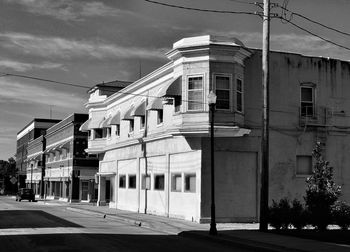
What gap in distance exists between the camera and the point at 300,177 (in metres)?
27.7

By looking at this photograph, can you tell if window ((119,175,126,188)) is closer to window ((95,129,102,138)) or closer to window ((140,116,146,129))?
window ((140,116,146,129))

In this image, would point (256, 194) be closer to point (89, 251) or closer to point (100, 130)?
point (89, 251)

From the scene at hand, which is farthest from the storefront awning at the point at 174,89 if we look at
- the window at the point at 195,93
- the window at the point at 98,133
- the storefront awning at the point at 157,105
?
the window at the point at 98,133

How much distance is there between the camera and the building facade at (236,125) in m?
25.7

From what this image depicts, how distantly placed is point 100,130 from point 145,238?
2757 centimetres

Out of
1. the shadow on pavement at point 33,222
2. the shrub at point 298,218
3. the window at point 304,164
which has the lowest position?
the shadow on pavement at point 33,222

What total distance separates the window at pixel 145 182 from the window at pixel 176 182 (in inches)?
152

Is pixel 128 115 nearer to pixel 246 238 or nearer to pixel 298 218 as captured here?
pixel 298 218

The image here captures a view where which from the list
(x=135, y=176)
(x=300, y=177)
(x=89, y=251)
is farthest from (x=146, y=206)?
(x=89, y=251)

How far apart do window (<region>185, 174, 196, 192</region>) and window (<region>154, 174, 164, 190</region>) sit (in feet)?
12.5

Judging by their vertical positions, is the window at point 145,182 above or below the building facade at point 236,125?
below

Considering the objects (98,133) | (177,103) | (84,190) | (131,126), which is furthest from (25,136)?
(177,103)

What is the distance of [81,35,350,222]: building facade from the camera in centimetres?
2573

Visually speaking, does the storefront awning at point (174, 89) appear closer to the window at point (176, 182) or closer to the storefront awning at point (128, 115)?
the window at point (176, 182)
